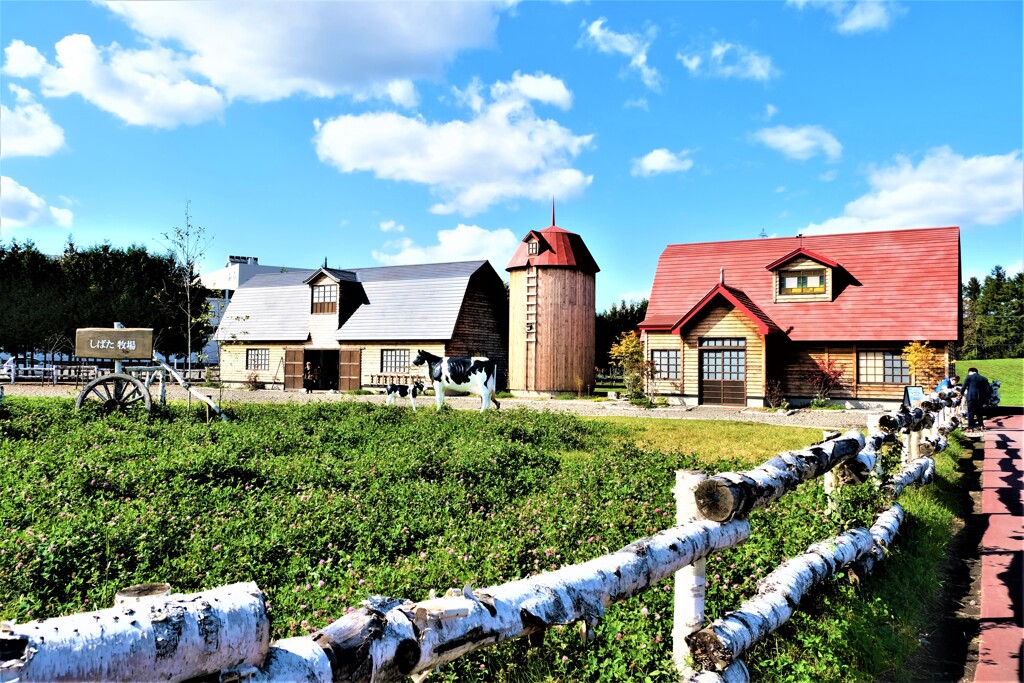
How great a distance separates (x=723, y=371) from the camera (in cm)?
2620

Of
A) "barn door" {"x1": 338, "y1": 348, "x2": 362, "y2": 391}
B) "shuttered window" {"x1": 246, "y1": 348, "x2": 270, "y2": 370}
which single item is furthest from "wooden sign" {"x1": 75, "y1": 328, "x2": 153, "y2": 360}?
"shuttered window" {"x1": 246, "y1": 348, "x2": 270, "y2": 370}

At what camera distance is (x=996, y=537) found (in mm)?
6938

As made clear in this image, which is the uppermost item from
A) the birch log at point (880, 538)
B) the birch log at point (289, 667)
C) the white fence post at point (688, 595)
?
the birch log at point (289, 667)

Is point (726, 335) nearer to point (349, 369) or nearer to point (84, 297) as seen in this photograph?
point (349, 369)

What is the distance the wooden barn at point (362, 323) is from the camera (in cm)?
3378

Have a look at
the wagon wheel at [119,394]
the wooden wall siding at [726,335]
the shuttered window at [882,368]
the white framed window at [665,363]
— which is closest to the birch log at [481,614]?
the wagon wheel at [119,394]

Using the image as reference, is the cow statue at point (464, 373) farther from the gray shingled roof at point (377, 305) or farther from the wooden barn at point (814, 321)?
the gray shingled roof at point (377, 305)

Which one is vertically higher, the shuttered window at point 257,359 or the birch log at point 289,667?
the shuttered window at point 257,359

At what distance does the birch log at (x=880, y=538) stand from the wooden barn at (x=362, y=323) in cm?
2633

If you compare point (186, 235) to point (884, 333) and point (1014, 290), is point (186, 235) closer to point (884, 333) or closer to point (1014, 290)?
point (884, 333)

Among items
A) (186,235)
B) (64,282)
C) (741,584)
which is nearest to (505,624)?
(741,584)

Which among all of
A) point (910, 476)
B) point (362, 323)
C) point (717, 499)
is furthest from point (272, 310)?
point (717, 499)

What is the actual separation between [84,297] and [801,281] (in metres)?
48.6

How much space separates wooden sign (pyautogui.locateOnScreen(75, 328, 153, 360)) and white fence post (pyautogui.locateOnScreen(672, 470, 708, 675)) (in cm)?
1753
